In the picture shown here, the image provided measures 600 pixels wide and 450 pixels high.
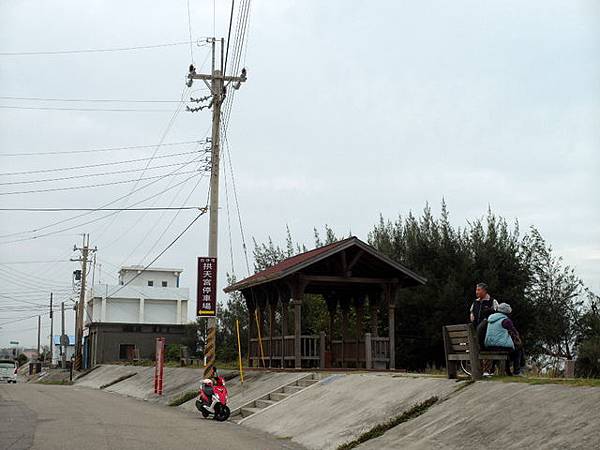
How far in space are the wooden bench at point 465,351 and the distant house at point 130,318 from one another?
54.7 metres

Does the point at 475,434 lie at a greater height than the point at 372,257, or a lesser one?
lesser

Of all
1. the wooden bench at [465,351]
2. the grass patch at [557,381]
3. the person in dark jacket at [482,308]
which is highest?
the person in dark jacket at [482,308]

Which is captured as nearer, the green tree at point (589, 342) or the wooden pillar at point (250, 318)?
the green tree at point (589, 342)

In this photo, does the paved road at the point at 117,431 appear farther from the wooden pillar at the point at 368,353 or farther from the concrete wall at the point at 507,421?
the wooden pillar at the point at 368,353

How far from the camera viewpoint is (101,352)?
68.2 m

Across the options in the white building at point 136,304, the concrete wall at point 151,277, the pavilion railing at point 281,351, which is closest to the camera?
the pavilion railing at point 281,351

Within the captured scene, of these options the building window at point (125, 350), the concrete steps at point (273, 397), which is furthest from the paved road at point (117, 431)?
the building window at point (125, 350)

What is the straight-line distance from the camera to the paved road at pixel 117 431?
1230 centimetres

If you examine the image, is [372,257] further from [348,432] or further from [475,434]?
[475,434]

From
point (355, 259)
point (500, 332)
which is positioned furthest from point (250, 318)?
point (500, 332)

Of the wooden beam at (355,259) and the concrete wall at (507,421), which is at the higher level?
the wooden beam at (355,259)

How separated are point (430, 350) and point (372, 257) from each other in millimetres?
8861

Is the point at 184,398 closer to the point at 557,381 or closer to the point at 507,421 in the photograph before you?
the point at 557,381

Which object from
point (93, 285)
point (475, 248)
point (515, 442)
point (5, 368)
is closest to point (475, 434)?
point (515, 442)
